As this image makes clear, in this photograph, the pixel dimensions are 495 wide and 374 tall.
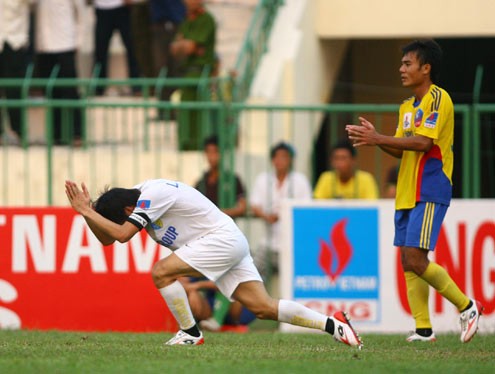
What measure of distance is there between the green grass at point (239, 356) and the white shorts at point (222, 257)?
0.51 metres

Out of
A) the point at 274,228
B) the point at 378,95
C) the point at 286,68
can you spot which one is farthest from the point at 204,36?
the point at 378,95

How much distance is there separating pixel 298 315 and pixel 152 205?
52.8 inches

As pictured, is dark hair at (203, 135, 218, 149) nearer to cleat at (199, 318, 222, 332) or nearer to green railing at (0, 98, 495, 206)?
green railing at (0, 98, 495, 206)

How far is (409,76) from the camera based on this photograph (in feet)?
34.2

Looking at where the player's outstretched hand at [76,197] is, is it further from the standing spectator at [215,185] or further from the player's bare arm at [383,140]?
the standing spectator at [215,185]

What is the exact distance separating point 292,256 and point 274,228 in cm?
60

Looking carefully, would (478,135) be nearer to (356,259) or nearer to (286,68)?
(356,259)

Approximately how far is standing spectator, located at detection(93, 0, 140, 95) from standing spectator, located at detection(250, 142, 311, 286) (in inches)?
131

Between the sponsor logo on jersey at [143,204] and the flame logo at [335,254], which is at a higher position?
the sponsor logo on jersey at [143,204]

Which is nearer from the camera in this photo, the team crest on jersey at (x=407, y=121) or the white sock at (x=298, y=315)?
the white sock at (x=298, y=315)

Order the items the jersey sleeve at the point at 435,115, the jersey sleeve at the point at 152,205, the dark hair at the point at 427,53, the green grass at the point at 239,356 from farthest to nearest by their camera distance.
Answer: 1. the dark hair at the point at 427,53
2. the jersey sleeve at the point at 435,115
3. the jersey sleeve at the point at 152,205
4. the green grass at the point at 239,356

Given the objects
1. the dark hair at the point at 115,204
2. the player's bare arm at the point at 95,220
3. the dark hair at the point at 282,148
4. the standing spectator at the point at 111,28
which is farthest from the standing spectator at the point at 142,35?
the player's bare arm at the point at 95,220

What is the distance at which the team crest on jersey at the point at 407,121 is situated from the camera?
10.5 meters

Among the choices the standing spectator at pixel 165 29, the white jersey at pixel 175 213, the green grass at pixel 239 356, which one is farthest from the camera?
the standing spectator at pixel 165 29
